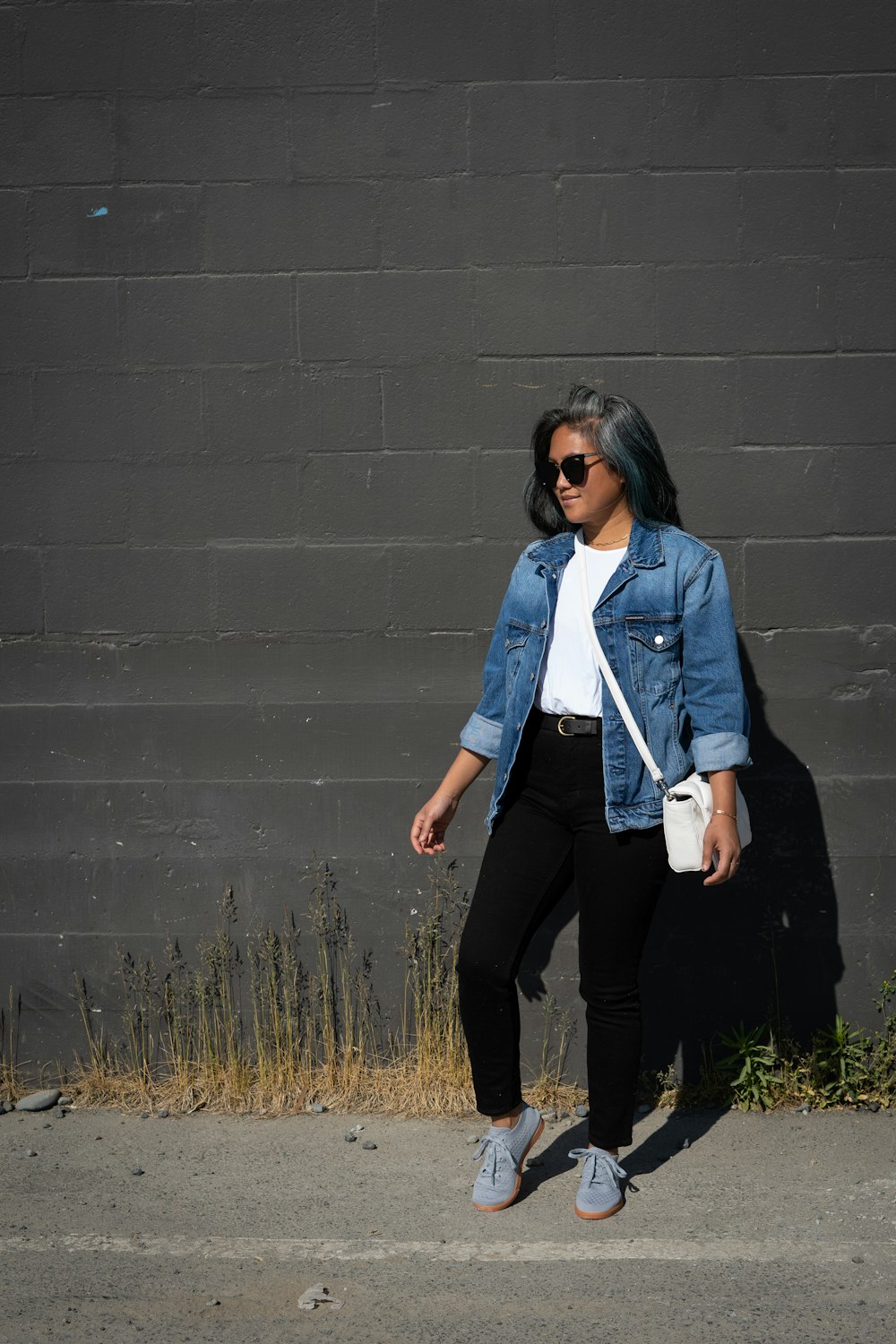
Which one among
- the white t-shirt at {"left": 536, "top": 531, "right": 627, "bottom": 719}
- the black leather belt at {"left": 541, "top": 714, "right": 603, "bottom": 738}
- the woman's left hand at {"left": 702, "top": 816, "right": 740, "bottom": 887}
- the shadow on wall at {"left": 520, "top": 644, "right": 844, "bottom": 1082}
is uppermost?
the white t-shirt at {"left": 536, "top": 531, "right": 627, "bottom": 719}

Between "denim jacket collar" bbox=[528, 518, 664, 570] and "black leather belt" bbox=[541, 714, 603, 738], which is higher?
"denim jacket collar" bbox=[528, 518, 664, 570]

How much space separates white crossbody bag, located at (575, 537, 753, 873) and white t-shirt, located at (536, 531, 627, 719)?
3cm

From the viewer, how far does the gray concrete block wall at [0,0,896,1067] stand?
3.93 m

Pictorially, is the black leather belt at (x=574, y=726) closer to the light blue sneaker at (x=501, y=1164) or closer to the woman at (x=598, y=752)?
the woman at (x=598, y=752)

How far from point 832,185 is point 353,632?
6.55 feet

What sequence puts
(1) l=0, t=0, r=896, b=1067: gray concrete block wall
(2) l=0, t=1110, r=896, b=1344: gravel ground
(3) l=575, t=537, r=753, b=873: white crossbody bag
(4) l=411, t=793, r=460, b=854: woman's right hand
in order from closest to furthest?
(2) l=0, t=1110, r=896, b=1344: gravel ground
(3) l=575, t=537, r=753, b=873: white crossbody bag
(4) l=411, t=793, r=460, b=854: woman's right hand
(1) l=0, t=0, r=896, b=1067: gray concrete block wall

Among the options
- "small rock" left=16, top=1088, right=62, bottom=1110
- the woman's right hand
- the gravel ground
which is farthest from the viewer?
"small rock" left=16, top=1088, right=62, bottom=1110

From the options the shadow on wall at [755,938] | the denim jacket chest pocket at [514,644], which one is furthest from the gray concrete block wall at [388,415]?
the denim jacket chest pocket at [514,644]

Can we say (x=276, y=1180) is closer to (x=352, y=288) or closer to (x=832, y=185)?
(x=352, y=288)

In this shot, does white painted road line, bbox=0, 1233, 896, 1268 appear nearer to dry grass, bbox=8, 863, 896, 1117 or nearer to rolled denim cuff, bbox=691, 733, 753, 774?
dry grass, bbox=8, 863, 896, 1117

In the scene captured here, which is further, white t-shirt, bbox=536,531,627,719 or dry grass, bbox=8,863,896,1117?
dry grass, bbox=8,863,896,1117

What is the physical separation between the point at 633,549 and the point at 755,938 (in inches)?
60.3

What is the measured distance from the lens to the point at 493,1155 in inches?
133

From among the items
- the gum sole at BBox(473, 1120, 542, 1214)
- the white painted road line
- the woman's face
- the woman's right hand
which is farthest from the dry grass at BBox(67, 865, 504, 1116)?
the woman's face
